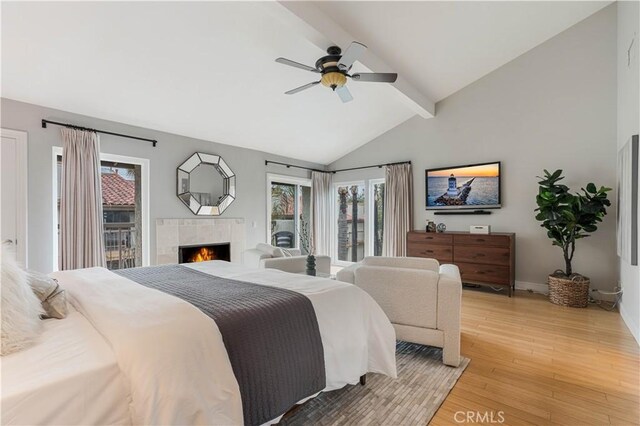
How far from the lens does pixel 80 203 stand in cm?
364

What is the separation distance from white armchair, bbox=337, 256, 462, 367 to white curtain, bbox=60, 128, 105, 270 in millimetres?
3365

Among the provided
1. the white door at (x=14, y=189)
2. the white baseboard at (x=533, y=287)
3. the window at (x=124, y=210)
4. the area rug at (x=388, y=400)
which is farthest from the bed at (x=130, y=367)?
the white baseboard at (x=533, y=287)

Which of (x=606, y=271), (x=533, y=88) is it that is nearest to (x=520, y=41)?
(x=533, y=88)

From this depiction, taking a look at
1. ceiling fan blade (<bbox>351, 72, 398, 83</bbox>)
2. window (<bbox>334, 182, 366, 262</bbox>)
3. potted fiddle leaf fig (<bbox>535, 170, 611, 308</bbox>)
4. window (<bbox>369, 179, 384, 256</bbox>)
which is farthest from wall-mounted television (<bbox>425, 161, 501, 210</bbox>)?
ceiling fan blade (<bbox>351, 72, 398, 83</bbox>)

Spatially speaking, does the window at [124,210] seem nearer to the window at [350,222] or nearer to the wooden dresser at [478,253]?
the window at [350,222]

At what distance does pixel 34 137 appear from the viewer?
343 cm

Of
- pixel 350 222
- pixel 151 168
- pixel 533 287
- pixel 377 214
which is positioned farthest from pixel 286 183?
pixel 533 287

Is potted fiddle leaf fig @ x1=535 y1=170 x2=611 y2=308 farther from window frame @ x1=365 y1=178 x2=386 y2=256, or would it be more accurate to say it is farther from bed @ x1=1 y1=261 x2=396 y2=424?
bed @ x1=1 y1=261 x2=396 y2=424

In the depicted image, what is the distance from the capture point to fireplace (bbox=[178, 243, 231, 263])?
4.72 metres

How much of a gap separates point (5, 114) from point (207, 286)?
134 inches

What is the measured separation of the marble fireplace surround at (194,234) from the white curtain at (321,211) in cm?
192

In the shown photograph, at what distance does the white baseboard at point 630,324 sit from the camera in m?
2.80

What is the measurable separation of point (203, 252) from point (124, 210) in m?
1.32

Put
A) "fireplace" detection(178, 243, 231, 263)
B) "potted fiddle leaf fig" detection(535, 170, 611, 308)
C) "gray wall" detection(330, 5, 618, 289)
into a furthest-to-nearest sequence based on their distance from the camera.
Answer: "fireplace" detection(178, 243, 231, 263)
"gray wall" detection(330, 5, 618, 289)
"potted fiddle leaf fig" detection(535, 170, 611, 308)
